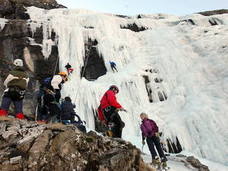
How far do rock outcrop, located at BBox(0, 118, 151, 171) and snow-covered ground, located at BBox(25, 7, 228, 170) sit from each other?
24.9 ft

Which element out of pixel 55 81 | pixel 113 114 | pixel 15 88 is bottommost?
pixel 113 114

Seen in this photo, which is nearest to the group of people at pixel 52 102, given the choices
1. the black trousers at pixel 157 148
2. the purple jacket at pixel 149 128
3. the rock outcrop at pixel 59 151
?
the black trousers at pixel 157 148

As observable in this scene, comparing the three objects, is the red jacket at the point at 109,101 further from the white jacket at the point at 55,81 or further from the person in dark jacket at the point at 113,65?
the person in dark jacket at the point at 113,65

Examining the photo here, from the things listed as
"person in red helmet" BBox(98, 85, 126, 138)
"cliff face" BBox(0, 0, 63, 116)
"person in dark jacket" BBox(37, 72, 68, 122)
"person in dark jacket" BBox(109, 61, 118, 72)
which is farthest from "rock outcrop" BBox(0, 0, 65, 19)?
"person in red helmet" BBox(98, 85, 126, 138)

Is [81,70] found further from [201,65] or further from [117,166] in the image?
[117,166]

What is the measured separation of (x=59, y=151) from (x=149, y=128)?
3966mm

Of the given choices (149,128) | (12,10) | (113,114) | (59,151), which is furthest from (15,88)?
(12,10)

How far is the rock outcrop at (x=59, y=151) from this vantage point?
5.33 meters

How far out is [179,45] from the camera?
66.3ft

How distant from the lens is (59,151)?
218 inches

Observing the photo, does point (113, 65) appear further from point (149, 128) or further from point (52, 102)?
point (52, 102)

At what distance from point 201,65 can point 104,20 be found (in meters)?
7.64

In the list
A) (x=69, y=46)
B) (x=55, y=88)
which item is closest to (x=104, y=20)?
(x=69, y=46)

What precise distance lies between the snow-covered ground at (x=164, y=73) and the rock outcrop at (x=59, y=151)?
24.9ft
